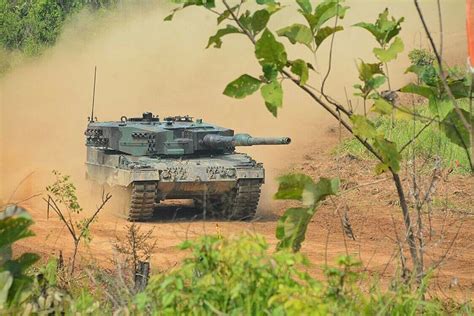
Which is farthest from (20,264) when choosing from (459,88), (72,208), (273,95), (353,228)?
(353,228)

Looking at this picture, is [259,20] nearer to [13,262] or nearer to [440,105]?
[440,105]

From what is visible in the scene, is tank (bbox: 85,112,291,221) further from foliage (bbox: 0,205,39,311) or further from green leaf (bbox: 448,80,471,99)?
foliage (bbox: 0,205,39,311)

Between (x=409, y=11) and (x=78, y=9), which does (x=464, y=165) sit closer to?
(x=409, y=11)

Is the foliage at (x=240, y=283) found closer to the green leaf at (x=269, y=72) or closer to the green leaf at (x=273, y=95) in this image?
the green leaf at (x=273, y=95)

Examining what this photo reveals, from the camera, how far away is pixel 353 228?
16.3 meters

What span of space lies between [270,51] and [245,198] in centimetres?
1124

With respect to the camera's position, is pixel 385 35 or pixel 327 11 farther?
pixel 385 35

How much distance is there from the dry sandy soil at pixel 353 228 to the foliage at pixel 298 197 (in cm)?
443

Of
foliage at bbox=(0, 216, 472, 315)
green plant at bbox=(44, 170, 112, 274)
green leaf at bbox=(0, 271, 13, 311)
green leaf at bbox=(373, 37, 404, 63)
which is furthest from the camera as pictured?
green plant at bbox=(44, 170, 112, 274)

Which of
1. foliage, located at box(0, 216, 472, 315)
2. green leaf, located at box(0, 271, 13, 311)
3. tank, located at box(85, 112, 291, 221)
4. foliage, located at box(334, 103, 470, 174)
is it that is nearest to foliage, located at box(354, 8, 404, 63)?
foliage, located at box(0, 216, 472, 315)

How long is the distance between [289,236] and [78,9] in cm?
3465

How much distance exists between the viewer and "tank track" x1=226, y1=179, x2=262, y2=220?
1664 centimetres

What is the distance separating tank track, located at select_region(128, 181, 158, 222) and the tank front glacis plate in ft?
0.36

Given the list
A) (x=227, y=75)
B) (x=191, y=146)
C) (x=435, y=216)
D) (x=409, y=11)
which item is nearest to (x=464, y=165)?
(x=435, y=216)
